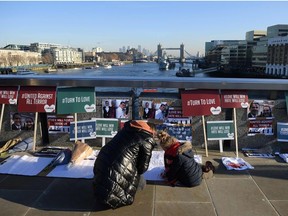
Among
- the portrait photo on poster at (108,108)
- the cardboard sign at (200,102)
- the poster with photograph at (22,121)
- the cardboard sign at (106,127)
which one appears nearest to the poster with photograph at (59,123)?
the poster with photograph at (22,121)

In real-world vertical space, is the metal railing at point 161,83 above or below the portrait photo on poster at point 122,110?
above

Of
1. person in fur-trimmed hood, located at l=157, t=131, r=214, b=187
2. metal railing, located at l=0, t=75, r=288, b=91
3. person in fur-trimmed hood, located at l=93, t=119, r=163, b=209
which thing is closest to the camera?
person in fur-trimmed hood, located at l=93, t=119, r=163, b=209

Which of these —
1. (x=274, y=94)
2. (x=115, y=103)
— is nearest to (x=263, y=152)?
(x=274, y=94)

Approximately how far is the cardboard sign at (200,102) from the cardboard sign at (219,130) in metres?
0.23

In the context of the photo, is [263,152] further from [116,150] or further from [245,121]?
[116,150]

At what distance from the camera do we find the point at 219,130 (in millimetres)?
5652

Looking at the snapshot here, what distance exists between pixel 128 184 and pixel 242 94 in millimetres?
3141

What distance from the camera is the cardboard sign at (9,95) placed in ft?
19.0

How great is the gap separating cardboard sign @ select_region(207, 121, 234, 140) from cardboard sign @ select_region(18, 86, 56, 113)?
2.97 metres

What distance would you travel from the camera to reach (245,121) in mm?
5742

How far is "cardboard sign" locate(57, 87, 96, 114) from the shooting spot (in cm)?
570

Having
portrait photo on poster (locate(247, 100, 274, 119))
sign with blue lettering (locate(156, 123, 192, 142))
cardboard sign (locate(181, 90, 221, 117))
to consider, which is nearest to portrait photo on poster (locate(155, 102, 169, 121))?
sign with blue lettering (locate(156, 123, 192, 142))

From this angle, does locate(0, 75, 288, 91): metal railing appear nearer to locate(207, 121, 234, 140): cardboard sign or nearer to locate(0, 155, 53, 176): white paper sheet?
locate(207, 121, 234, 140): cardboard sign

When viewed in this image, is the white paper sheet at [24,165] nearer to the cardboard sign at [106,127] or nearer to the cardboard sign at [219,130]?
the cardboard sign at [106,127]
